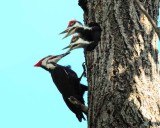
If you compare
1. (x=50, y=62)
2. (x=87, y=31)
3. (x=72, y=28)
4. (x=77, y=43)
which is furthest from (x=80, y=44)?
(x=50, y=62)

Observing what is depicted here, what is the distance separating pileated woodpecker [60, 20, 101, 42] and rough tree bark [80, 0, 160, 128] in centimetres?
4

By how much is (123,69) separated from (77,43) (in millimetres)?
419

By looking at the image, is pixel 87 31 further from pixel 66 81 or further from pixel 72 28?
pixel 66 81

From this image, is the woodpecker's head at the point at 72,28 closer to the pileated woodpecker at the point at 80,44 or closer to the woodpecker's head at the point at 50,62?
the pileated woodpecker at the point at 80,44

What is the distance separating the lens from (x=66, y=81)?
4.84m

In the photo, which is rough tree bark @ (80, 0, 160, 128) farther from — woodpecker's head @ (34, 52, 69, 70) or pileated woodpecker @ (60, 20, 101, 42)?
woodpecker's head @ (34, 52, 69, 70)

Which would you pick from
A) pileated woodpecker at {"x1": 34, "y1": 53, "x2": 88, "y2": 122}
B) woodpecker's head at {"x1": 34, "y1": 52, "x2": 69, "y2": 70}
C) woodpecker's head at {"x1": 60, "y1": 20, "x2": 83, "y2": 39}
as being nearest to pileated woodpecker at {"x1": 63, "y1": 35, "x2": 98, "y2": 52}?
woodpecker's head at {"x1": 60, "y1": 20, "x2": 83, "y2": 39}

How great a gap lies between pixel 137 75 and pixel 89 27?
0.61m

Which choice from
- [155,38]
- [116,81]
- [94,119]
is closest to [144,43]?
[155,38]

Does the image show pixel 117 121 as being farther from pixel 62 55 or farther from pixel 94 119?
pixel 62 55

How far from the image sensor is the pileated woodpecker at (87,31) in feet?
10.4

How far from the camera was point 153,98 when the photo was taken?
274cm

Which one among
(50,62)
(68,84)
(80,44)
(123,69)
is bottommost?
(123,69)

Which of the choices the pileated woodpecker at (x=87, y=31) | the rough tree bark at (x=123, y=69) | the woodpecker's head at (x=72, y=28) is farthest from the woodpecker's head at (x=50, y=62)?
the rough tree bark at (x=123, y=69)
